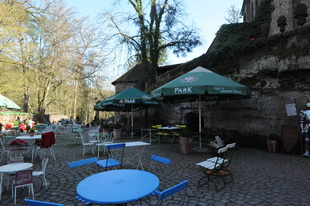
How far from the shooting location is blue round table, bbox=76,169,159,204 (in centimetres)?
193

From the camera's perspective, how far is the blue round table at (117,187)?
1.93 meters

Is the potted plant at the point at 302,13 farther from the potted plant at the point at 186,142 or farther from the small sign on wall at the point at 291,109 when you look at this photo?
the potted plant at the point at 186,142

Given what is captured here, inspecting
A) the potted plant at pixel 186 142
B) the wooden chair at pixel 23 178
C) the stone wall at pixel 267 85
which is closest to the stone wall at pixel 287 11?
the stone wall at pixel 267 85

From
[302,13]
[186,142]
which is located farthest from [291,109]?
[302,13]

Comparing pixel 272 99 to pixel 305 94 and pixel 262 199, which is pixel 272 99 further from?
pixel 262 199

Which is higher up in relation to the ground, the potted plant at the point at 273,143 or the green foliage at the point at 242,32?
the green foliage at the point at 242,32

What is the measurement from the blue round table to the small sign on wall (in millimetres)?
7047

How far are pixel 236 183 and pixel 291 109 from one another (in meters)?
4.84

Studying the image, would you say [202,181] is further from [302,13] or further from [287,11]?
[287,11]

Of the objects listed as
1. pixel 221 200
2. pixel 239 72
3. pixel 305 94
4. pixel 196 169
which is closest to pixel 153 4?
pixel 239 72

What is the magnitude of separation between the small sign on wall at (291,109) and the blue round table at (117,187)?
705 centimetres

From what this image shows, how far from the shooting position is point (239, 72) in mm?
9445

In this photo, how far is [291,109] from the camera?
743 centimetres

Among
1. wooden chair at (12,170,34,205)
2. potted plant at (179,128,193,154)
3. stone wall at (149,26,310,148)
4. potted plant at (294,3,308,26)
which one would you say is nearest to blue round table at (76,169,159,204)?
wooden chair at (12,170,34,205)
